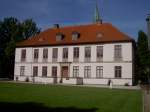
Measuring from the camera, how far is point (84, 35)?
140 ft

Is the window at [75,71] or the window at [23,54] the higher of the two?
the window at [23,54]

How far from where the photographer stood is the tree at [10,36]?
191 ft

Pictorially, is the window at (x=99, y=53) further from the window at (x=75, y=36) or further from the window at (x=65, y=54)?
the window at (x=65, y=54)

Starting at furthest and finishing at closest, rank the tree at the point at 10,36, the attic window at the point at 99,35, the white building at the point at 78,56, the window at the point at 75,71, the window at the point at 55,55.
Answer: the tree at the point at 10,36 < the window at the point at 55,55 < the window at the point at 75,71 < the attic window at the point at 99,35 < the white building at the point at 78,56

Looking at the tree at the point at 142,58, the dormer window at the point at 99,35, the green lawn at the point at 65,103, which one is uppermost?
the dormer window at the point at 99,35

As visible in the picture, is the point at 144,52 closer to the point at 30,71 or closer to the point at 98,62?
the point at 98,62

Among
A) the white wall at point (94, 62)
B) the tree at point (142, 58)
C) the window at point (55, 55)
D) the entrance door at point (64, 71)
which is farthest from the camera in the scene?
the tree at point (142, 58)

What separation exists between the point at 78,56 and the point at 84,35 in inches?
169

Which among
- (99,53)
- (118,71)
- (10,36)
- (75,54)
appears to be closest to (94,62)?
(99,53)

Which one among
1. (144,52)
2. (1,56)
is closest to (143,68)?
(144,52)

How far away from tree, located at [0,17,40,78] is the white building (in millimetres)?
12014

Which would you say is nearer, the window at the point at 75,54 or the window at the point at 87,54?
the window at the point at 87,54

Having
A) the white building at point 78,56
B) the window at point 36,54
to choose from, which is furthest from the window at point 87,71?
the window at point 36,54

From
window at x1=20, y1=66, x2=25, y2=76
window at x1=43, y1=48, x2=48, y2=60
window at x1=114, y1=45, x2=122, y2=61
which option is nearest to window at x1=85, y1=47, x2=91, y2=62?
window at x1=114, y1=45, x2=122, y2=61
